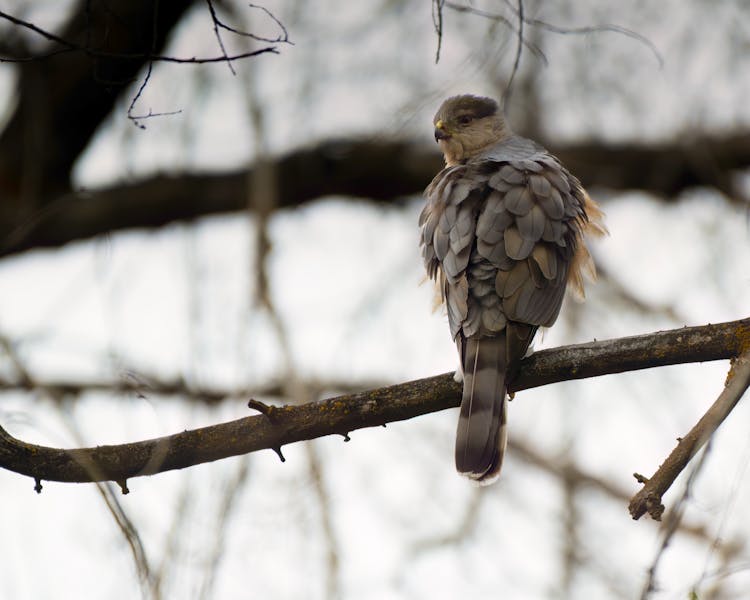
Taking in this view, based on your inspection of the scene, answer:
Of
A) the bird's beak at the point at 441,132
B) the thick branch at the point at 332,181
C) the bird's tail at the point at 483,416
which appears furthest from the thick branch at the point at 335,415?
the thick branch at the point at 332,181

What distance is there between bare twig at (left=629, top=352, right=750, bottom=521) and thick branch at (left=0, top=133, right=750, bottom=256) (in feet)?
14.9

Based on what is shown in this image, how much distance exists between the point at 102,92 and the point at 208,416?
3.97m

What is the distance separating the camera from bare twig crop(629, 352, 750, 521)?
2.63 m

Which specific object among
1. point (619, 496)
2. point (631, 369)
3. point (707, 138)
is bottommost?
point (619, 496)

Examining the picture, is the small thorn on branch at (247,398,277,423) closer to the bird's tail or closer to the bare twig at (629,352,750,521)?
the bird's tail

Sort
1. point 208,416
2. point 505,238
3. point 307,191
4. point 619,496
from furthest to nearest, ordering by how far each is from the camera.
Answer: point 307,191 → point 619,496 → point 505,238 → point 208,416

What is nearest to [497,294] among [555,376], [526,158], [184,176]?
[555,376]

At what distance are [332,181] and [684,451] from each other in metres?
5.02

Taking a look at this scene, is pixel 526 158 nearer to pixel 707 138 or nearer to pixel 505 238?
pixel 505 238

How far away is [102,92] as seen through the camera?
22.3 feet

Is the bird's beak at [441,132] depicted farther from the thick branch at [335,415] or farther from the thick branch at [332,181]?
the thick branch at [335,415]

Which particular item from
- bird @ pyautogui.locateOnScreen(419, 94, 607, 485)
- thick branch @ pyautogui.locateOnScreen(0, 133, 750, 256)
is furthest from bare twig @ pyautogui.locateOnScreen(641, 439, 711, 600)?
thick branch @ pyautogui.locateOnScreen(0, 133, 750, 256)

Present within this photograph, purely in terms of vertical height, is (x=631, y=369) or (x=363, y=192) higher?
(x=631, y=369)

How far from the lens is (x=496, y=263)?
12.5ft
